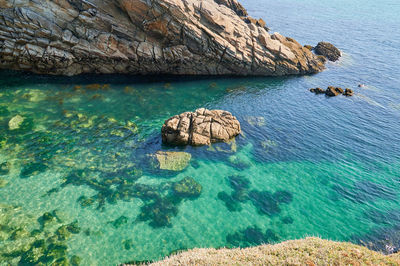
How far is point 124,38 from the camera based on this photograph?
4472 cm

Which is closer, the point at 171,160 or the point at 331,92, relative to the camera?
the point at 171,160

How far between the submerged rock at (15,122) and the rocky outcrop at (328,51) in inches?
2817

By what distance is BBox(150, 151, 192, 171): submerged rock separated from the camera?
91.9 feet

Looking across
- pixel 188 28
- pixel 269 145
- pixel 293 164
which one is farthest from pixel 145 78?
pixel 293 164

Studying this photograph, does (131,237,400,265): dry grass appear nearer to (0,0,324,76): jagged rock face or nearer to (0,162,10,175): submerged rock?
(0,162,10,175): submerged rock

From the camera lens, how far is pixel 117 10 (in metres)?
43.9

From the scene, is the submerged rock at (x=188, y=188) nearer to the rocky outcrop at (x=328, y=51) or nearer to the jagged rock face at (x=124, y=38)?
the jagged rock face at (x=124, y=38)

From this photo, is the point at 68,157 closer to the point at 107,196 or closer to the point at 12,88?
the point at 107,196

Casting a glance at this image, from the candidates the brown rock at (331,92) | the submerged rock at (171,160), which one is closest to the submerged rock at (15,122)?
the submerged rock at (171,160)

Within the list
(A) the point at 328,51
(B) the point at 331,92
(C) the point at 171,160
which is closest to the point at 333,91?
(B) the point at 331,92

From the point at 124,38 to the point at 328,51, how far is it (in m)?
55.5

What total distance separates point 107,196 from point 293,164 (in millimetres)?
22010

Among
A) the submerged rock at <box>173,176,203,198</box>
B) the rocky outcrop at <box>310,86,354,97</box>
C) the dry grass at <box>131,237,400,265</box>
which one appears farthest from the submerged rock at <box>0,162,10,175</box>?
the rocky outcrop at <box>310,86,354,97</box>

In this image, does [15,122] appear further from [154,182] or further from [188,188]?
[188,188]
